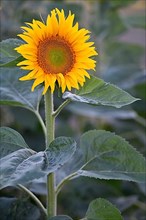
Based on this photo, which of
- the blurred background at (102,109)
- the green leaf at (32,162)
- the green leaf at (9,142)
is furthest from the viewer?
the blurred background at (102,109)

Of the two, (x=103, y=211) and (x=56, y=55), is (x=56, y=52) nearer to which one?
(x=56, y=55)

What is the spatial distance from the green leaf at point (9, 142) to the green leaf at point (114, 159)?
90mm

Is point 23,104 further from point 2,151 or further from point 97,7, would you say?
point 97,7

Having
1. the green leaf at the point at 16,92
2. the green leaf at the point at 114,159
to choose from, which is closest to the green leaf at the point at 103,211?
the green leaf at the point at 114,159

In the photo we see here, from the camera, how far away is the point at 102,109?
3.65 feet

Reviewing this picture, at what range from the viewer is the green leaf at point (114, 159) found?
66 centimetres

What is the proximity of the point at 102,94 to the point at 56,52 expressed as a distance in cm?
7

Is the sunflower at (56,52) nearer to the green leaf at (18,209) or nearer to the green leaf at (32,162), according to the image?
the green leaf at (32,162)

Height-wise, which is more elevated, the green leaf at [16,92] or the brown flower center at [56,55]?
the brown flower center at [56,55]

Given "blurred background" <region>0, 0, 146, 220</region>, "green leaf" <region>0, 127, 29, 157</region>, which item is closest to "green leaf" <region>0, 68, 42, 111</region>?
"green leaf" <region>0, 127, 29, 157</region>

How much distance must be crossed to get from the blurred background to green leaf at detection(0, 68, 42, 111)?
187 mm

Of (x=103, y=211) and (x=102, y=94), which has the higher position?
(x=102, y=94)

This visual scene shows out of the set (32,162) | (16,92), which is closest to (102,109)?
(16,92)

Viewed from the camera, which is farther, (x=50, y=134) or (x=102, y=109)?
(x=102, y=109)
